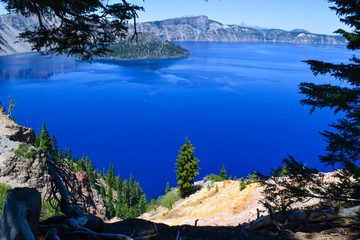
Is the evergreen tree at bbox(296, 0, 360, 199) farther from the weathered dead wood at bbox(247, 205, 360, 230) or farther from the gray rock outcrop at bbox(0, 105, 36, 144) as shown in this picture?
the gray rock outcrop at bbox(0, 105, 36, 144)

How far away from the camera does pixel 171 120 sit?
78.4 meters

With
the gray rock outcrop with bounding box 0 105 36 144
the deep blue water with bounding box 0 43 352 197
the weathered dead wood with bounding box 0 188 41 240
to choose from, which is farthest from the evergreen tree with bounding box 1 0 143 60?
the deep blue water with bounding box 0 43 352 197

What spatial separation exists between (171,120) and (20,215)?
76137 millimetres

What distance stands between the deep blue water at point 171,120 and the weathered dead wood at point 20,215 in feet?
189

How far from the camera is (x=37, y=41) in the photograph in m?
5.68

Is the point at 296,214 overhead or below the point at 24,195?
below

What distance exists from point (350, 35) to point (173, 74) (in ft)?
418

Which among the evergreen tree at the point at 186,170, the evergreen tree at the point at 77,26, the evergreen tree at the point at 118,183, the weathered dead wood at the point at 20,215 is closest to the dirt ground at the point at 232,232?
the weathered dead wood at the point at 20,215

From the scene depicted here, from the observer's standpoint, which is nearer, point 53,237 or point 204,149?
point 53,237

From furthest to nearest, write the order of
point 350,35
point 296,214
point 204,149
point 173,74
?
1. point 173,74
2. point 204,149
3. point 350,35
4. point 296,214

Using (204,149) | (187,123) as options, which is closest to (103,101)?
(187,123)

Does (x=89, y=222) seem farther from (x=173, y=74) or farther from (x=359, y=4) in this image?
(x=173, y=74)

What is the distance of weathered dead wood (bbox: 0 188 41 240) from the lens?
2133 millimetres

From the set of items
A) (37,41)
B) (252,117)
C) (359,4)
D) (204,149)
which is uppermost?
(359,4)
